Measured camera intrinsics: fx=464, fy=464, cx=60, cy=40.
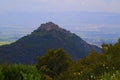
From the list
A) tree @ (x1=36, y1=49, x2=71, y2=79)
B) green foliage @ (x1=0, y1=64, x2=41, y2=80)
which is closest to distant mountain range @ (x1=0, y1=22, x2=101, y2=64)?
tree @ (x1=36, y1=49, x2=71, y2=79)

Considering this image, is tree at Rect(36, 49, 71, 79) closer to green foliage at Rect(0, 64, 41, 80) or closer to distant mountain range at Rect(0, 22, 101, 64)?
green foliage at Rect(0, 64, 41, 80)

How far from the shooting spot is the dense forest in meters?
9.30

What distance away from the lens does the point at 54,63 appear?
19.5m

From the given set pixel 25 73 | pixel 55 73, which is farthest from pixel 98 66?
pixel 25 73

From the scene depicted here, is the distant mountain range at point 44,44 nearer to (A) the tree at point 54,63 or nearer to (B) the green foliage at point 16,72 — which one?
(A) the tree at point 54,63

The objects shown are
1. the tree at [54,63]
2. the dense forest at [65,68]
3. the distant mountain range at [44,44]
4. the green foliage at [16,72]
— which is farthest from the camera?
the distant mountain range at [44,44]

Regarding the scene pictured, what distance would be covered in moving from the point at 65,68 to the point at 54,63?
58 cm

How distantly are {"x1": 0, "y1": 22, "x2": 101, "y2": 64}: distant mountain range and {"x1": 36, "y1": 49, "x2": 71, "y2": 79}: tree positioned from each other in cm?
3433

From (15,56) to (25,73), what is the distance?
45613 mm

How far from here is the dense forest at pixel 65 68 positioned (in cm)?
930

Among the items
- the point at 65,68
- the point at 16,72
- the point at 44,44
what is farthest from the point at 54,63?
the point at 44,44

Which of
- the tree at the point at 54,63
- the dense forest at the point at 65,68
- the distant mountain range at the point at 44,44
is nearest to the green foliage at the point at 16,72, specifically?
the dense forest at the point at 65,68

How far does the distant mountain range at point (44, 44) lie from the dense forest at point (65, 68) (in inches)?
1367

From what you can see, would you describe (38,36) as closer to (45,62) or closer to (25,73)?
(45,62)
